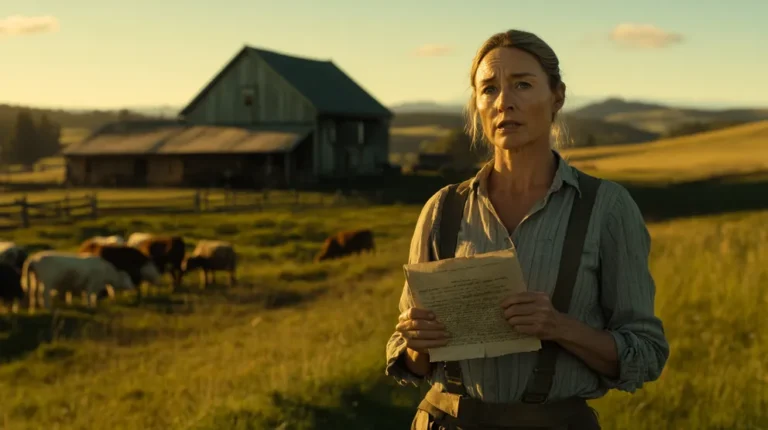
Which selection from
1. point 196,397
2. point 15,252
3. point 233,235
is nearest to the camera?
point 196,397

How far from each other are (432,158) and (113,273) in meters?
48.8

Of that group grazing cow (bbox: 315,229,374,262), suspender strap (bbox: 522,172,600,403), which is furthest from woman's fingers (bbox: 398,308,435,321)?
grazing cow (bbox: 315,229,374,262)

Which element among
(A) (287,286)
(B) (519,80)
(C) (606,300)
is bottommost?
(A) (287,286)

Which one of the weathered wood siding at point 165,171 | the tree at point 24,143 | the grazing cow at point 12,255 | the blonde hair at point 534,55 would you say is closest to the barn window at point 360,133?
the weathered wood siding at point 165,171

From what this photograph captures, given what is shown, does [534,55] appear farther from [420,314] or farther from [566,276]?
[420,314]

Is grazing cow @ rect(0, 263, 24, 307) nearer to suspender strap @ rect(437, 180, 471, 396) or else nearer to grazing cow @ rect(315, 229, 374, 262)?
grazing cow @ rect(315, 229, 374, 262)

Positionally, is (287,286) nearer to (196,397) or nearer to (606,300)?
(196,397)

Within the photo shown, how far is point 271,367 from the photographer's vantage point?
786cm

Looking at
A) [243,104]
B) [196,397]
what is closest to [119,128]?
[243,104]

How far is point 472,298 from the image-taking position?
2561mm

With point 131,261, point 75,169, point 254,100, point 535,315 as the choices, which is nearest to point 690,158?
point 254,100

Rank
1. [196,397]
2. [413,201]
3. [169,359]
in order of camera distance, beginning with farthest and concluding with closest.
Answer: [413,201], [169,359], [196,397]

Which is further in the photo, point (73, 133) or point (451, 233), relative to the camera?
point (73, 133)

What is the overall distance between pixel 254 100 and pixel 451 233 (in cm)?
4497
